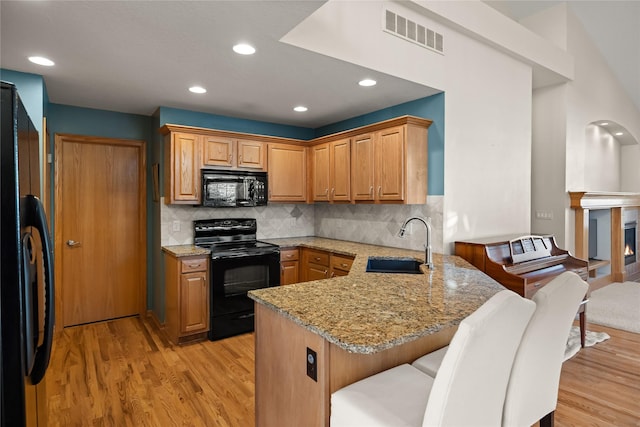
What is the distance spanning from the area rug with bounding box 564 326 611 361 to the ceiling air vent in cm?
298

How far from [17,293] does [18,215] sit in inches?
9.3

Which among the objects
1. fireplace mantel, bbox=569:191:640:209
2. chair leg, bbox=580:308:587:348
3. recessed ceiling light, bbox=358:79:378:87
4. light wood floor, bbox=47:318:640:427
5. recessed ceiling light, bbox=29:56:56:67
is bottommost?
light wood floor, bbox=47:318:640:427

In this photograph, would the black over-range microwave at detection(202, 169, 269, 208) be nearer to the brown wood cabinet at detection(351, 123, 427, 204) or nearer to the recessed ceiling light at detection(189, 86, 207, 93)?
the recessed ceiling light at detection(189, 86, 207, 93)

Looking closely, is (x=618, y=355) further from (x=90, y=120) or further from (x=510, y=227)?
(x=90, y=120)

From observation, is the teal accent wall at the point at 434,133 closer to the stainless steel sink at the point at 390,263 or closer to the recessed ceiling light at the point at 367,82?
the recessed ceiling light at the point at 367,82

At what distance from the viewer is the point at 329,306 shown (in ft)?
5.56

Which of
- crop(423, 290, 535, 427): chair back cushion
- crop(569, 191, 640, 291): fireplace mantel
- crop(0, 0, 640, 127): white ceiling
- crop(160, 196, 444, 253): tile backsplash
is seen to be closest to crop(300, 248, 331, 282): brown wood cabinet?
crop(160, 196, 444, 253): tile backsplash

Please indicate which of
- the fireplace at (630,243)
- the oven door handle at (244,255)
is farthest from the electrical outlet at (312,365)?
the fireplace at (630,243)

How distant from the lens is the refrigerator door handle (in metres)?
1.25

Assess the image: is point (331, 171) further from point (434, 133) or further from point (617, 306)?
point (617, 306)

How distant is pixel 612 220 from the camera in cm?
602

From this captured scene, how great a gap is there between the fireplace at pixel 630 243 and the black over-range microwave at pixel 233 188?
643 cm

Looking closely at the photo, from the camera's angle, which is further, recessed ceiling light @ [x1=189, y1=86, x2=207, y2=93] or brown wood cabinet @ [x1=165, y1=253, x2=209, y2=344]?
brown wood cabinet @ [x1=165, y1=253, x2=209, y2=344]

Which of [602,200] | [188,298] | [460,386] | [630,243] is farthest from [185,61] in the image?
[630,243]
